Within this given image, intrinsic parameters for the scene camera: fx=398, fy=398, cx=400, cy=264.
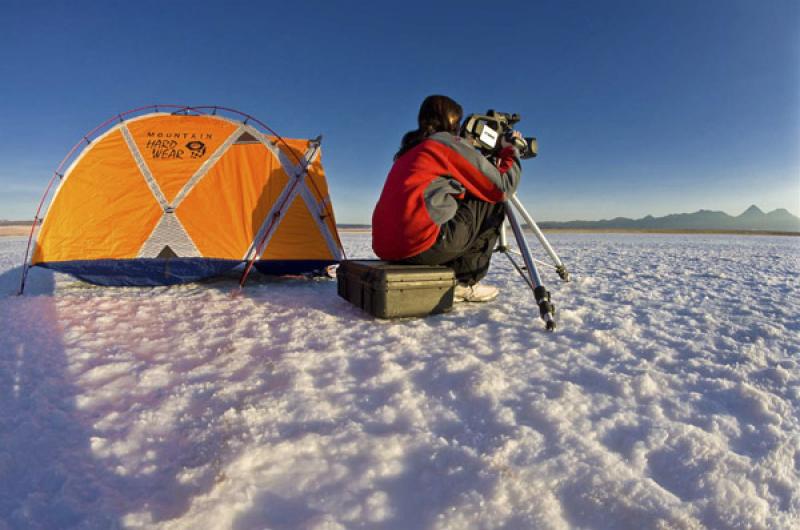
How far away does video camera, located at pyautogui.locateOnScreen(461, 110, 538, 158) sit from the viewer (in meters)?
3.50

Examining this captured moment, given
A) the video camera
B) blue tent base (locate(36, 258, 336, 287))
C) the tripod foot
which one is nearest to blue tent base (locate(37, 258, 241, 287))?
blue tent base (locate(36, 258, 336, 287))

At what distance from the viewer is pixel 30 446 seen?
1.66 metres

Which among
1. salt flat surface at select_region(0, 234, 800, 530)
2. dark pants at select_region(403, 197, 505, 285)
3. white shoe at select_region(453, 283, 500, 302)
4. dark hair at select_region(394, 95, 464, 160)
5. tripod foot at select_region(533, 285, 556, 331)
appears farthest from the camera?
white shoe at select_region(453, 283, 500, 302)

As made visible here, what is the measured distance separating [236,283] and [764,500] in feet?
17.4

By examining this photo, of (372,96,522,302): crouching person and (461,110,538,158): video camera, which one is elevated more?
(461,110,538,158): video camera

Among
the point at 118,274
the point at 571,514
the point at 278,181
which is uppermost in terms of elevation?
the point at 278,181

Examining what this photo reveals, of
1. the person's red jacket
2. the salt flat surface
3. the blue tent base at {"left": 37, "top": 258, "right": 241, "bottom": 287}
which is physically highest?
the person's red jacket

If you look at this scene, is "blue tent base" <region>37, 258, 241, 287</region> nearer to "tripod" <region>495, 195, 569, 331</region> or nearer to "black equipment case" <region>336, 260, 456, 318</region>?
"black equipment case" <region>336, 260, 456, 318</region>

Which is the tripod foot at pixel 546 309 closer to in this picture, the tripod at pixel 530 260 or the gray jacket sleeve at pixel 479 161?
the tripod at pixel 530 260

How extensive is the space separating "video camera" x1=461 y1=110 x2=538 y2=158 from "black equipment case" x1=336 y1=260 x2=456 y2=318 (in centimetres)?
118

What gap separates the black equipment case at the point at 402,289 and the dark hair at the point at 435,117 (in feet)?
3.63

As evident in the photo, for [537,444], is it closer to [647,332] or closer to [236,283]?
[647,332]

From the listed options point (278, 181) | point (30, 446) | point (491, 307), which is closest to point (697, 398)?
point (491, 307)

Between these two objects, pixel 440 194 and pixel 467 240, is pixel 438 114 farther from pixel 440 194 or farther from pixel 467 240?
pixel 467 240
